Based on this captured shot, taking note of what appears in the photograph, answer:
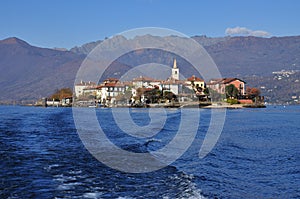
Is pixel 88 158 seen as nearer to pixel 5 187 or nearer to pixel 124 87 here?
pixel 5 187

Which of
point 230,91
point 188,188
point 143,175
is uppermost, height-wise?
point 230,91

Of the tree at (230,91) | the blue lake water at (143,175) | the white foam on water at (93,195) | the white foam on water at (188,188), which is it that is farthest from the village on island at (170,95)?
the white foam on water at (93,195)

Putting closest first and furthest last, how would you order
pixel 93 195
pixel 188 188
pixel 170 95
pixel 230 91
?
pixel 93 195 → pixel 188 188 → pixel 170 95 → pixel 230 91

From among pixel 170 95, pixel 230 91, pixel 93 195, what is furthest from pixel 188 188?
pixel 230 91

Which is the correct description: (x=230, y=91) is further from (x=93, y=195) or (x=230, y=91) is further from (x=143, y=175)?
(x=93, y=195)

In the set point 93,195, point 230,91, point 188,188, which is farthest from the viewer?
point 230,91

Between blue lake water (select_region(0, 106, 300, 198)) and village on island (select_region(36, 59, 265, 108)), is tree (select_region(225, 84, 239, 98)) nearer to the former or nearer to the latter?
village on island (select_region(36, 59, 265, 108))

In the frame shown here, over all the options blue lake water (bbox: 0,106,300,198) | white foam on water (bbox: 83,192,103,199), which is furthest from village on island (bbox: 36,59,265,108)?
white foam on water (bbox: 83,192,103,199)

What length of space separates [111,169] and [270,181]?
14.3 ft

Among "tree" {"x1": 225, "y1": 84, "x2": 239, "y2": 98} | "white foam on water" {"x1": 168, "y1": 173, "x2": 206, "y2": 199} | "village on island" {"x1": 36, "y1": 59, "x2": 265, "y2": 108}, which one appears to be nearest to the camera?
"white foam on water" {"x1": 168, "y1": 173, "x2": 206, "y2": 199}

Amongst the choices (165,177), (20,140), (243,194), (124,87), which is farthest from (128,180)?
(124,87)

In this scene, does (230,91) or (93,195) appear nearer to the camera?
(93,195)

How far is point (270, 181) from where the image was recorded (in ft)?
37.0

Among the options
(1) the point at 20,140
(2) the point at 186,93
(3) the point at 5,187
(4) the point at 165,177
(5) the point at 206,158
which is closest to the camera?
(3) the point at 5,187
